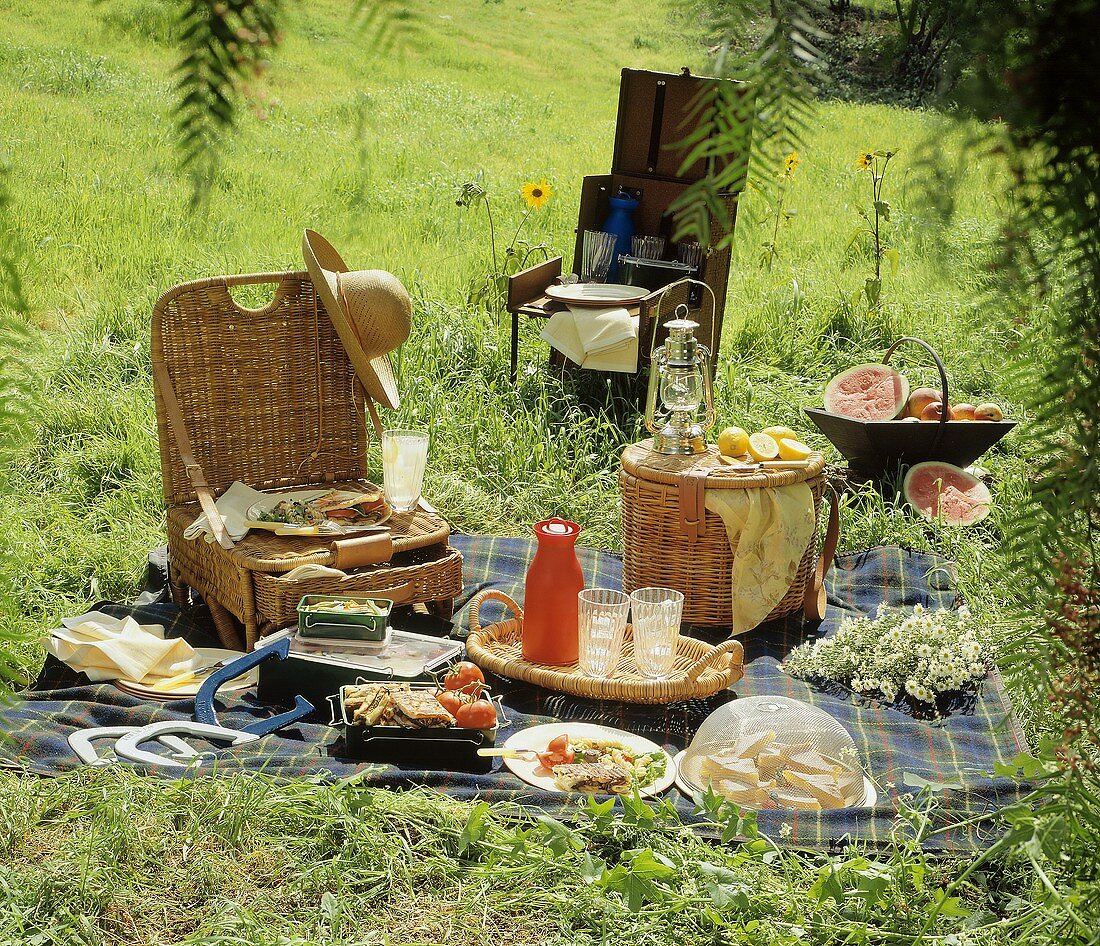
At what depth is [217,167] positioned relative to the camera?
44 centimetres

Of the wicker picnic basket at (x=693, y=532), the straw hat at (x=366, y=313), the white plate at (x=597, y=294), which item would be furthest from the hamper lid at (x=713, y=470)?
the white plate at (x=597, y=294)

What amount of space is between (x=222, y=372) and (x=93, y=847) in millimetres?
1971

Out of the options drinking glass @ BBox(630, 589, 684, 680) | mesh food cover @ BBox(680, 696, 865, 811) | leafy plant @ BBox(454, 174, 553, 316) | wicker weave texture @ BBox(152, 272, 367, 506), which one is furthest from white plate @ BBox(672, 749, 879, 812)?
leafy plant @ BBox(454, 174, 553, 316)

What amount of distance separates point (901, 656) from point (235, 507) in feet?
7.13

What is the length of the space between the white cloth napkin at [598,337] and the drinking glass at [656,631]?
199 cm

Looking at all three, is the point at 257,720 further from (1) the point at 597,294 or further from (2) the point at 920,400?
(2) the point at 920,400

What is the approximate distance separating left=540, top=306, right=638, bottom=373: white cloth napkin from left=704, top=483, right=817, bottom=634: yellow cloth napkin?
4.82 feet

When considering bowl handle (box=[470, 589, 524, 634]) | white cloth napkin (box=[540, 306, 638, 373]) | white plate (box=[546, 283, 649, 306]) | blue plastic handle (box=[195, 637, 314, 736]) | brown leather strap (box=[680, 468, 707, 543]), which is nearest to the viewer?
blue plastic handle (box=[195, 637, 314, 736])

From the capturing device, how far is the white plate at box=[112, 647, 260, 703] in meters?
3.28

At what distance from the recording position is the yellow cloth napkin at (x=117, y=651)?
3.32 metres

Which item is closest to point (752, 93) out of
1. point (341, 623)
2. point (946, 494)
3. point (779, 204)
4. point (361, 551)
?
point (779, 204)

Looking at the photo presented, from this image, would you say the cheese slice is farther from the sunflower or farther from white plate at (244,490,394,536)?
the sunflower

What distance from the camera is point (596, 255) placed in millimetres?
5629

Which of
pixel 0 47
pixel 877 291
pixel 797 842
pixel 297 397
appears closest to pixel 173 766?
pixel 797 842
